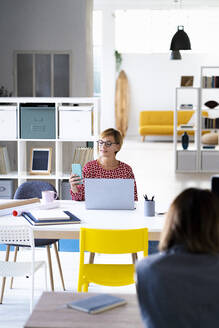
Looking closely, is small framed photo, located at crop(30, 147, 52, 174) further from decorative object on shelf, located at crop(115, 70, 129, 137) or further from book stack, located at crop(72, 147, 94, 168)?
decorative object on shelf, located at crop(115, 70, 129, 137)

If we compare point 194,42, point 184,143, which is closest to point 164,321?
point 184,143

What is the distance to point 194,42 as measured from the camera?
17.8 meters

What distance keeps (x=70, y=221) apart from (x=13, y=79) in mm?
6265

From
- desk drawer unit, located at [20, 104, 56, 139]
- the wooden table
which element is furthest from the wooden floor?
the wooden table

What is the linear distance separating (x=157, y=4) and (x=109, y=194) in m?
12.5

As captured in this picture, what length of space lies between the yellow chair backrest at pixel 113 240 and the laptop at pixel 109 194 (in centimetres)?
65

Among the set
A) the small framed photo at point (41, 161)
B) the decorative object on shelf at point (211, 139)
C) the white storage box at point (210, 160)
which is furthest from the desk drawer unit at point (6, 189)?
the decorative object on shelf at point (211, 139)

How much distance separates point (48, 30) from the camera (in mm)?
9602

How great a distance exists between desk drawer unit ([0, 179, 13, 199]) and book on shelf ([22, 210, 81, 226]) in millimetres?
2560

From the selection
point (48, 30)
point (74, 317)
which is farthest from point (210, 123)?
point (74, 317)

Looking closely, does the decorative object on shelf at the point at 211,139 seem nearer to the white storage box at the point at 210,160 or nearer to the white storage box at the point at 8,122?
the white storage box at the point at 210,160

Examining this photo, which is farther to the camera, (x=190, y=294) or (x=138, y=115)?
(x=138, y=115)

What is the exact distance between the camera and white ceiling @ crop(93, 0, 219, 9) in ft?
49.1

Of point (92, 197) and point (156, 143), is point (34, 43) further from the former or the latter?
point (156, 143)
